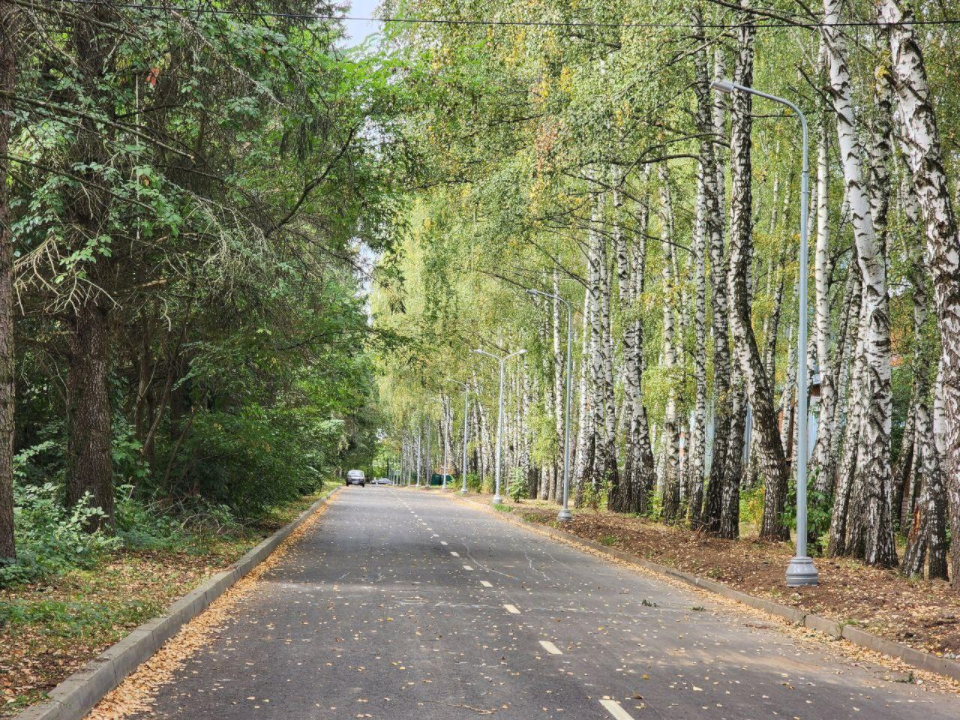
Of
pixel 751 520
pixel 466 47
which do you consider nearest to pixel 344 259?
pixel 466 47

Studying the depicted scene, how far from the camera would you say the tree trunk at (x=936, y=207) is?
1327 centimetres

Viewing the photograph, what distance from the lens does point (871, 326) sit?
55.5 feet

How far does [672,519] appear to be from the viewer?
29.8m

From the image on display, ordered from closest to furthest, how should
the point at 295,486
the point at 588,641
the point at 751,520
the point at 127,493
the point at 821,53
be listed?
1. the point at 588,641
2. the point at 127,493
3. the point at 821,53
4. the point at 295,486
5. the point at 751,520

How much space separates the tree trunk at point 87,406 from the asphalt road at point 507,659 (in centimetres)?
311

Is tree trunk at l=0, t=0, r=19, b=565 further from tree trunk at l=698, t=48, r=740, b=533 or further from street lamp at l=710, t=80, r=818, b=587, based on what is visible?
tree trunk at l=698, t=48, r=740, b=533

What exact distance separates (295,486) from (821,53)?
15923 mm

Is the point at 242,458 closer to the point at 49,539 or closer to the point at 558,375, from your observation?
the point at 49,539

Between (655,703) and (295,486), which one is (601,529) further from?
(655,703)

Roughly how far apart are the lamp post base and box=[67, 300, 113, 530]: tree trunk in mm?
10522

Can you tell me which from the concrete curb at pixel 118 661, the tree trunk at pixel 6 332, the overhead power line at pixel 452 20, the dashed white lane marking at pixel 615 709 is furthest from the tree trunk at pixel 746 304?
the tree trunk at pixel 6 332

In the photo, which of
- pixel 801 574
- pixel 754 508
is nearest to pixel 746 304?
pixel 801 574

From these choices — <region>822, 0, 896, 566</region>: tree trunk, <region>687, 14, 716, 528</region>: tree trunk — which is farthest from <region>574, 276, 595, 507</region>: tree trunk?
<region>822, 0, 896, 566</region>: tree trunk

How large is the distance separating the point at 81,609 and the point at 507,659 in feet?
13.7
